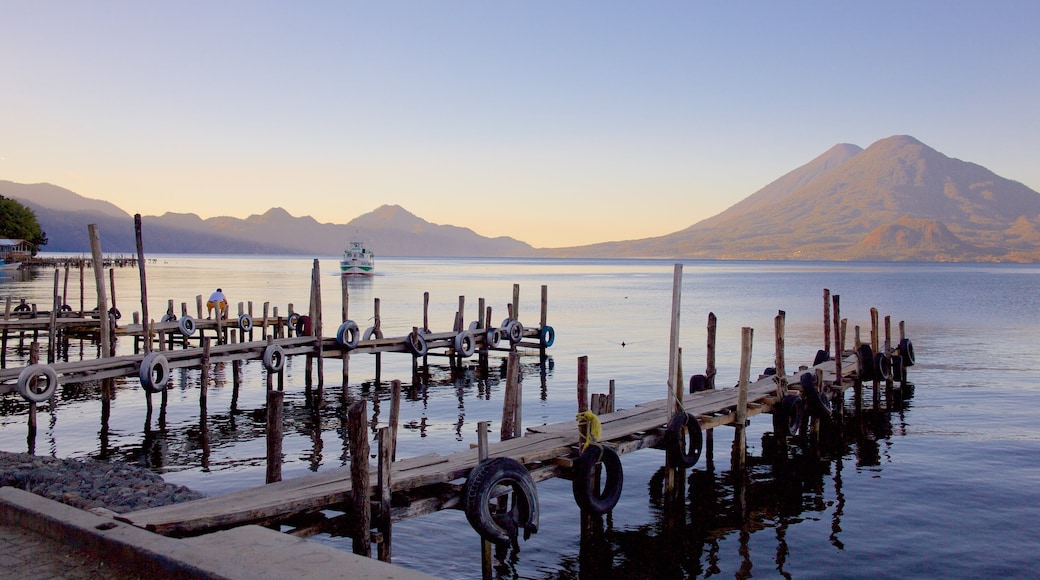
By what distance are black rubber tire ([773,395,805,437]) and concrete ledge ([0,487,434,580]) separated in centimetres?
1321

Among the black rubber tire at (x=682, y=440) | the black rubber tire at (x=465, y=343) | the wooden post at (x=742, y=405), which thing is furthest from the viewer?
the black rubber tire at (x=465, y=343)

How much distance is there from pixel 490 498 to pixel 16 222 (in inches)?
4642

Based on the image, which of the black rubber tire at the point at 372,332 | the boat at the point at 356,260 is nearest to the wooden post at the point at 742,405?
the black rubber tire at the point at 372,332

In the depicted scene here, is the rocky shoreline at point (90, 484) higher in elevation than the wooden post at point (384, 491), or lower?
A: lower

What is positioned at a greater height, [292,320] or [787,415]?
[292,320]

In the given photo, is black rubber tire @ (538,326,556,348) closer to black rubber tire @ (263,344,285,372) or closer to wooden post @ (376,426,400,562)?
black rubber tire @ (263,344,285,372)

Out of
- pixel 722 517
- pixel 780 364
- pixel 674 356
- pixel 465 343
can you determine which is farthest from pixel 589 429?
pixel 465 343

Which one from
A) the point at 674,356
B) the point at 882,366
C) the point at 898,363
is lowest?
the point at 898,363

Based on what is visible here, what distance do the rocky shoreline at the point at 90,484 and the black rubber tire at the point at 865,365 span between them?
19329 mm

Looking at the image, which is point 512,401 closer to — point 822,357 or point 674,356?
point 674,356

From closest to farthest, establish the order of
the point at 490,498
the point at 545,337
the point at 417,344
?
the point at 490,498
the point at 417,344
the point at 545,337

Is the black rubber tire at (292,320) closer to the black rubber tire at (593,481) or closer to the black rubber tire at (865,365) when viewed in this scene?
the black rubber tire at (865,365)

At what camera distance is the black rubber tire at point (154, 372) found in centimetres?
1981

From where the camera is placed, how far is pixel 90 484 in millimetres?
11375
